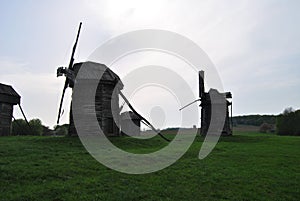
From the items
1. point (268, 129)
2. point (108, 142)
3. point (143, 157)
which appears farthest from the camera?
point (268, 129)

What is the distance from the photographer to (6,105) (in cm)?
3419

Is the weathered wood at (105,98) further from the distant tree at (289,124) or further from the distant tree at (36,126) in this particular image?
the distant tree at (289,124)

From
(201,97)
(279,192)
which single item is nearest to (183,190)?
(279,192)

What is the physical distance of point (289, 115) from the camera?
62.7 m

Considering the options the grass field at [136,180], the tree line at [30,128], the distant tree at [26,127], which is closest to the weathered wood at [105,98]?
the grass field at [136,180]

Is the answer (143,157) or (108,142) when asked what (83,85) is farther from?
(143,157)

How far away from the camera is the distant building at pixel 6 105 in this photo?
33.2 metres

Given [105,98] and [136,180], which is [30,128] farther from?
[136,180]

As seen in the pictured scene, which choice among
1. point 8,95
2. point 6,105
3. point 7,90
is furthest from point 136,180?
point 7,90

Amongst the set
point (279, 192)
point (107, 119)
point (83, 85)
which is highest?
point (83, 85)

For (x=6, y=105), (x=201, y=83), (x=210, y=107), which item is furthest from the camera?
(x=201, y=83)

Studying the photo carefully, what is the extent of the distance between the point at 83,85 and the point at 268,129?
201 feet

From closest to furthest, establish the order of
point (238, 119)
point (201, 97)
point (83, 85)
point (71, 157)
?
point (71, 157)
point (83, 85)
point (201, 97)
point (238, 119)

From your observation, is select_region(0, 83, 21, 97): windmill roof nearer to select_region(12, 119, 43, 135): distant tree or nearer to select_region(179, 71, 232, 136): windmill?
select_region(12, 119, 43, 135): distant tree
